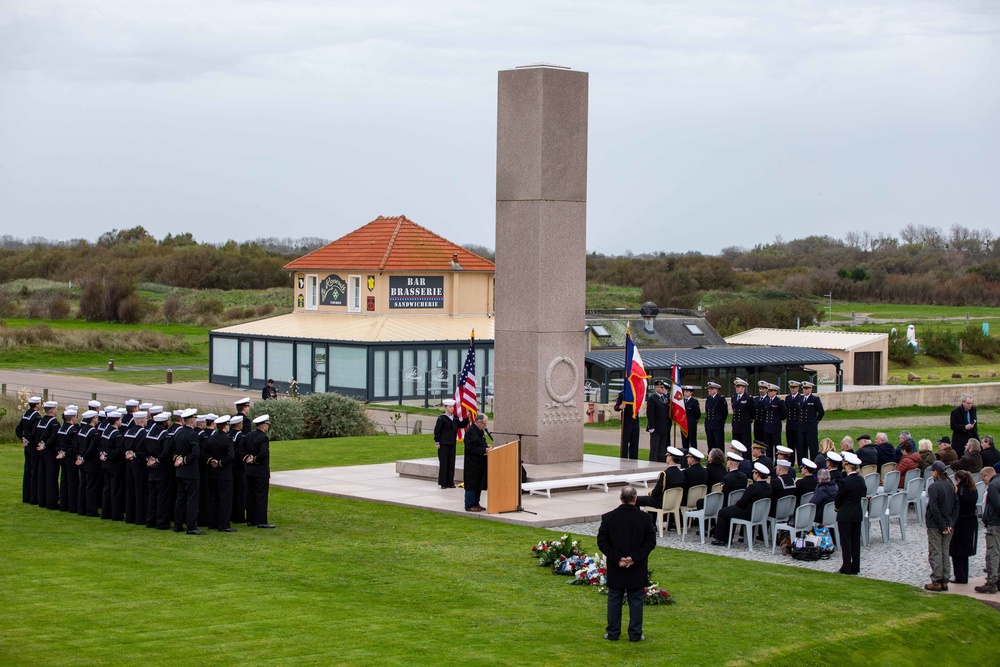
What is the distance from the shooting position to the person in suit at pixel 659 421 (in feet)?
78.6

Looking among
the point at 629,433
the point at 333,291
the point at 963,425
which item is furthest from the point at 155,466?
the point at 333,291

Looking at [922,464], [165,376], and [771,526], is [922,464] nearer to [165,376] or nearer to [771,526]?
[771,526]

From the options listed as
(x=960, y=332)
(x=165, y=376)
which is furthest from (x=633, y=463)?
(x=960, y=332)

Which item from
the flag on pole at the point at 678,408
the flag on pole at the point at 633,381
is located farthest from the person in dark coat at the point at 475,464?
the flag on pole at the point at 678,408

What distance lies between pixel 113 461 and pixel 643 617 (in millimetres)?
8523

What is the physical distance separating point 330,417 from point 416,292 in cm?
1422

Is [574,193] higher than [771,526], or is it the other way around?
[574,193]

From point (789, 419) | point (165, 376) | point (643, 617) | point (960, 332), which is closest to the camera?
point (643, 617)

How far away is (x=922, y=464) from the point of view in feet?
64.0

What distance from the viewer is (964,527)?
14.6 meters

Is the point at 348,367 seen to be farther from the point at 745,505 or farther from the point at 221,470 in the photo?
the point at 745,505

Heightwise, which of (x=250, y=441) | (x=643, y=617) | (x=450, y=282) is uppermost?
(x=450, y=282)

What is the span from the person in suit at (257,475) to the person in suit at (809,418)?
431 inches

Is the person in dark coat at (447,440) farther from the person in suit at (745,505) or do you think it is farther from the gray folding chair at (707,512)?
the person in suit at (745,505)
